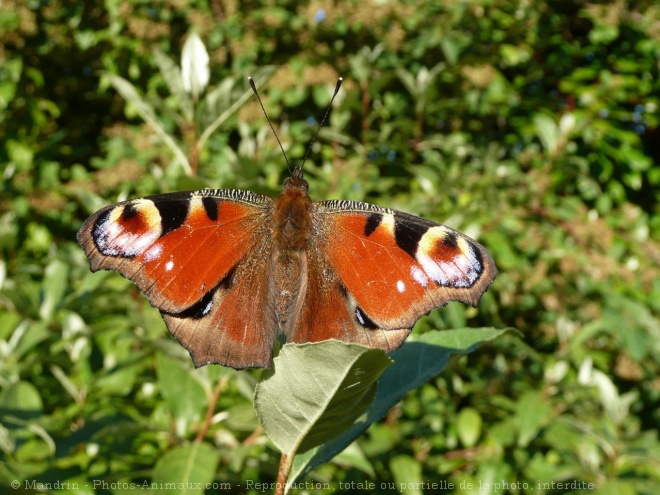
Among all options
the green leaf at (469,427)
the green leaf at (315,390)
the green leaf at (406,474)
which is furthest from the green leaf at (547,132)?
the green leaf at (315,390)

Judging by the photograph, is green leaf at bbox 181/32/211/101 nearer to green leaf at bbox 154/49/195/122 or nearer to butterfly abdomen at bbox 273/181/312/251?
green leaf at bbox 154/49/195/122

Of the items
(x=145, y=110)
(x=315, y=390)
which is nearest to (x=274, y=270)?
(x=315, y=390)

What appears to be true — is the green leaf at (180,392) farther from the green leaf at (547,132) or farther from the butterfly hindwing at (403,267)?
the green leaf at (547,132)

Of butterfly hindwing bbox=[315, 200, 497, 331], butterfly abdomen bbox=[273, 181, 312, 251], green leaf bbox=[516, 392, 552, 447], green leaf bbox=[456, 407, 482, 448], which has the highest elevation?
butterfly abdomen bbox=[273, 181, 312, 251]

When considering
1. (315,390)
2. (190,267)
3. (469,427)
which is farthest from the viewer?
(469,427)

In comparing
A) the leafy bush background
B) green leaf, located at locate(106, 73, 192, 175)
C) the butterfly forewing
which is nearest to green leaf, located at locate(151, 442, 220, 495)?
the leafy bush background

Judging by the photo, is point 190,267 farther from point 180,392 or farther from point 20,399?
point 20,399
